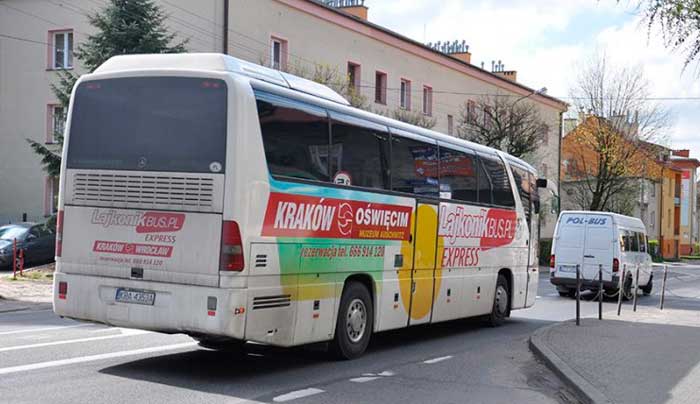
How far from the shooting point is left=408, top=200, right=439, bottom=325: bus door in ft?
41.9

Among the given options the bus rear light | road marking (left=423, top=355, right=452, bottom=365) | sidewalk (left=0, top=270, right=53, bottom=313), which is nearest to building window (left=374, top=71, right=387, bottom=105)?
sidewalk (left=0, top=270, right=53, bottom=313)

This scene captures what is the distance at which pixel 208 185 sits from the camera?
893 cm

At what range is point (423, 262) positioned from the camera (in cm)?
1304

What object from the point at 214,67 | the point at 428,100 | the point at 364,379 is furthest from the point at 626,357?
the point at 428,100

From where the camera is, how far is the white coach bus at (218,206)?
8.89 meters

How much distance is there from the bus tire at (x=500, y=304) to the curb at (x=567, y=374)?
256 cm

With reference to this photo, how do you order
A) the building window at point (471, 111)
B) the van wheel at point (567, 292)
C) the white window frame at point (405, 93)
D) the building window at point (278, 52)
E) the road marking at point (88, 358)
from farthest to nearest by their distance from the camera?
the building window at point (471, 111)
the white window frame at point (405, 93)
the building window at point (278, 52)
the van wheel at point (567, 292)
the road marking at point (88, 358)

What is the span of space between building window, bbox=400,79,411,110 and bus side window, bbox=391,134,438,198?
101ft

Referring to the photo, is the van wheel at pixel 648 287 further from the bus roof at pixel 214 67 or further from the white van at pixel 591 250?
the bus roof at pixel 214 67

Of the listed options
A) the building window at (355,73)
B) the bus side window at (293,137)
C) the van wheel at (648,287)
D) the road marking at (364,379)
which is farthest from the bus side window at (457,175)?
the building window at (355,73)

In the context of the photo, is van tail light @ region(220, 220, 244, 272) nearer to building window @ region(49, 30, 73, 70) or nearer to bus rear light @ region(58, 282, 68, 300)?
bus rear light @ region(58, 282, 68, 300)

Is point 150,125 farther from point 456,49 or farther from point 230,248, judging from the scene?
point 456,49

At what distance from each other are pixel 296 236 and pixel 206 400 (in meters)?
2.38

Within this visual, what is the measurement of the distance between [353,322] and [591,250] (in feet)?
52.9
